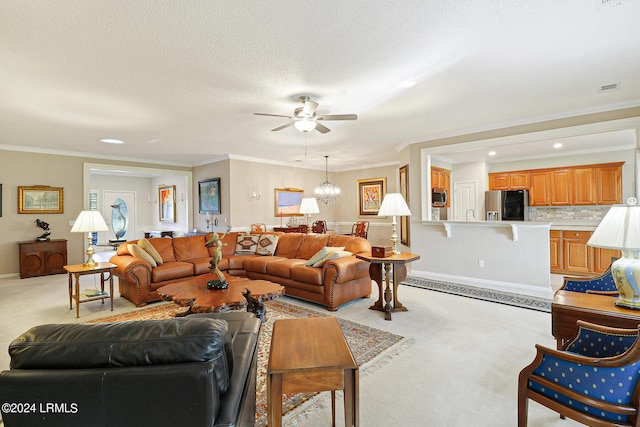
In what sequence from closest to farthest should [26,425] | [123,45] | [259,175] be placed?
[26,425] → [123,45] → [259,175]

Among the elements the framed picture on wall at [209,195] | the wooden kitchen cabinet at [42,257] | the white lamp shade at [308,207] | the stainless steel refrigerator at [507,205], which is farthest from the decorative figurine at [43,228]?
the stainless steel refrigerator at [507,205]

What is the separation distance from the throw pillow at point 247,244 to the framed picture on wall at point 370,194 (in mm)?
4245

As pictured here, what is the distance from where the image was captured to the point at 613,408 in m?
1.29

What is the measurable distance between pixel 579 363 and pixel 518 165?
6.74m

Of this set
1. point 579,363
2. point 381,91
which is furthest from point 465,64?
point 579,363

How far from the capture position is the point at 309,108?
3.44 m

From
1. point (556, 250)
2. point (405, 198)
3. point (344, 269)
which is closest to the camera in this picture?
point (344, 269)

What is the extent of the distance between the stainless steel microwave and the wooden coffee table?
4557 mm

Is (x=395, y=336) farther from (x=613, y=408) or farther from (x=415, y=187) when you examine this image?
(x=415, y=187)

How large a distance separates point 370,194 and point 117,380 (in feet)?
27.5

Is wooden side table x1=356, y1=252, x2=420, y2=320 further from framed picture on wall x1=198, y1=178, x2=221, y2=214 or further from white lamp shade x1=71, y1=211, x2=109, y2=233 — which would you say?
framed picture on wall x1=198, y1=178, x2=221, y2=214

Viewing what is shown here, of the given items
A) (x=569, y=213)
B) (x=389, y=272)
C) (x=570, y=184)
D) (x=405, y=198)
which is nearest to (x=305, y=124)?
(x=389, y=272)

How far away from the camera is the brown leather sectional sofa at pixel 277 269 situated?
387 centimetres

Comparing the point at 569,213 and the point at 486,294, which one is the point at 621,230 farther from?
the point at 569,213
